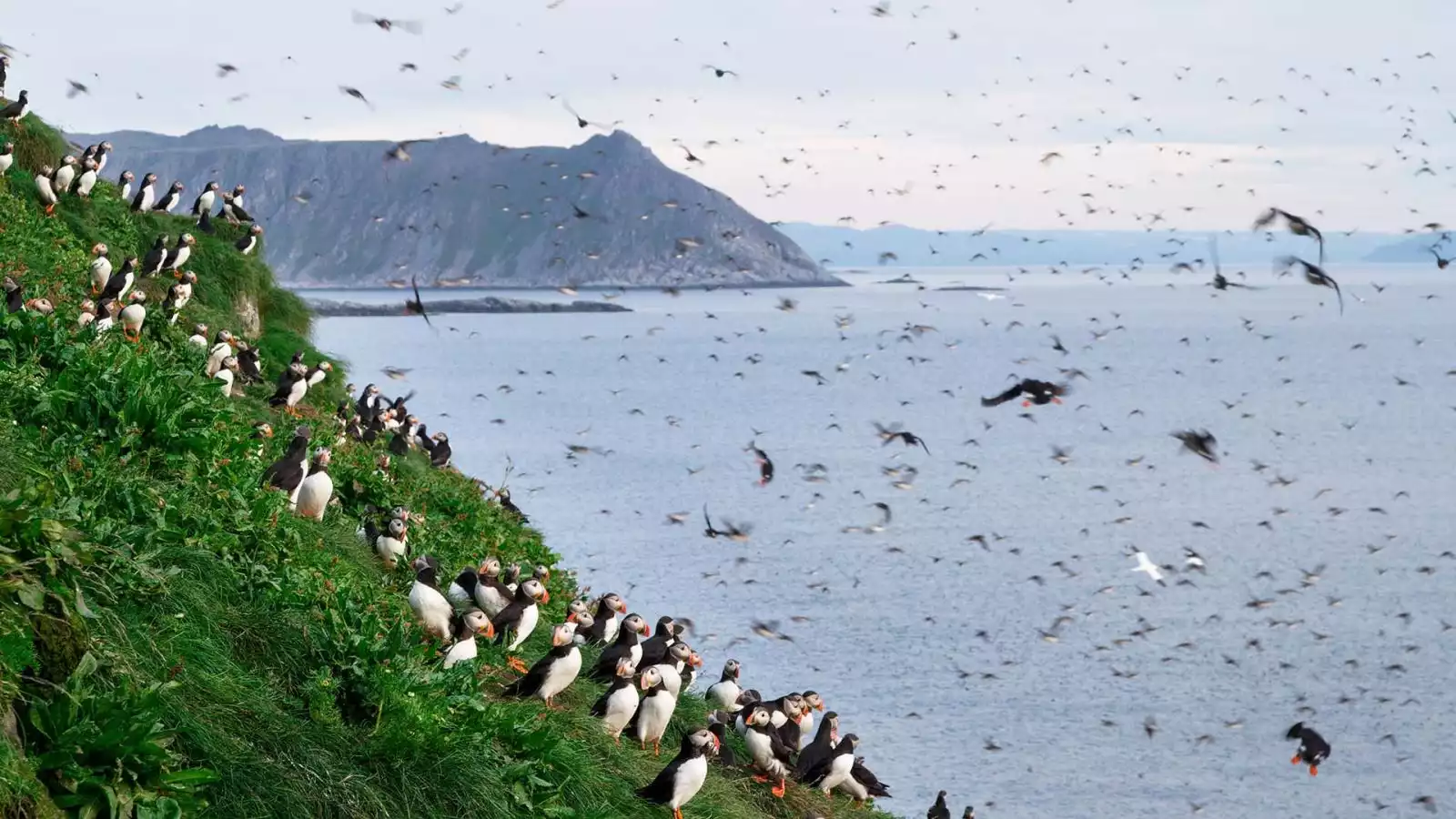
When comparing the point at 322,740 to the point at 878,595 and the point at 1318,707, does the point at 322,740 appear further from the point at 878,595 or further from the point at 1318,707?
the point at 878,595

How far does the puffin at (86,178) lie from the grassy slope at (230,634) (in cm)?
1181

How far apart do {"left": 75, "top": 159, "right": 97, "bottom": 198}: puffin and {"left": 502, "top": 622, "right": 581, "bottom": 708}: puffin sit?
17.9 metres

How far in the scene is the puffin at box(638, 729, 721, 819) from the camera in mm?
12094

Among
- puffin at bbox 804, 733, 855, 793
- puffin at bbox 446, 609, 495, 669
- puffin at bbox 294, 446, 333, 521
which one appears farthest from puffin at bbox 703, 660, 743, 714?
puffin at bbox 294, 446, 333, 521

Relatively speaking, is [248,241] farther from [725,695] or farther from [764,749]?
[764,749]

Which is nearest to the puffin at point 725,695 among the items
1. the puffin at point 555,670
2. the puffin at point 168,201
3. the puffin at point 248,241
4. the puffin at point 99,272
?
the puffin at point 555,670

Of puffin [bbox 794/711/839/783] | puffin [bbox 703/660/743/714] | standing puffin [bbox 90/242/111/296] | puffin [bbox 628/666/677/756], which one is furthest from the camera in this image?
standing puffin [bbox 90/242/111/296]

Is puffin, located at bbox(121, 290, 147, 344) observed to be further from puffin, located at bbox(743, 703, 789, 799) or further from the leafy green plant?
the leafy green plant

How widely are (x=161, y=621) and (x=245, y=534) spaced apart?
2.36 meters

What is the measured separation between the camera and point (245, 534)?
12.7 metres

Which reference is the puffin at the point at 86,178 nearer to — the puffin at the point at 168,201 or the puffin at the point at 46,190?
the puffin at the point at 46,190

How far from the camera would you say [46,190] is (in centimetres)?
2578

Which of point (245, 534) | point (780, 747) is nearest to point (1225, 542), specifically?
point (780, 747)

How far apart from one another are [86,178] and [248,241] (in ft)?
17.1
